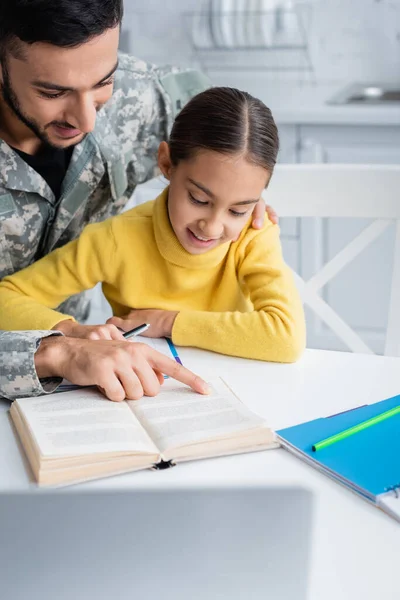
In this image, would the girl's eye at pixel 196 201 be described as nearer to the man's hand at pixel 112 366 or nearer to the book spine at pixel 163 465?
the man's hand at pixel 112 366

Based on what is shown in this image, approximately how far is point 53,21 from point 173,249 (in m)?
0.40

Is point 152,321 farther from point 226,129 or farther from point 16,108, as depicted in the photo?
point 16,108

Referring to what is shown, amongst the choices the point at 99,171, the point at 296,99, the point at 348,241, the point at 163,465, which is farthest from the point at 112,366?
the point at 296,99

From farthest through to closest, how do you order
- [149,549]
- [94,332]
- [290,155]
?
[290,155] → [94,332] → [149,549]

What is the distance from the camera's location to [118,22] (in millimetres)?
1399

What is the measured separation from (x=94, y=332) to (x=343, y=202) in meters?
0.69

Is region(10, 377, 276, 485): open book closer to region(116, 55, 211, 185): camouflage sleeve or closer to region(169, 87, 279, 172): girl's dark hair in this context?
region(169, 87, 279, 172): girl's dark hair

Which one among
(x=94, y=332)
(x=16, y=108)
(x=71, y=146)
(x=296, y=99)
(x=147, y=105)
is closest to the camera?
(x=94, y=332)

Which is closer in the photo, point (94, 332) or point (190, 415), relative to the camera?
point (190, 415)

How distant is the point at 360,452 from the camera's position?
0.96 metres

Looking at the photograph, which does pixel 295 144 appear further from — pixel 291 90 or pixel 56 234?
pixel 56 234

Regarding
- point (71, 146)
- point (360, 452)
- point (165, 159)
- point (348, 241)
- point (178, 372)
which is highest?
point (348, 241)

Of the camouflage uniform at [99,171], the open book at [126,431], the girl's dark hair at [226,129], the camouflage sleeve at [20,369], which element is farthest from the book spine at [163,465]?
the camouflage uniform at [99,171]

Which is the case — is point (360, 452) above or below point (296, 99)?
below
